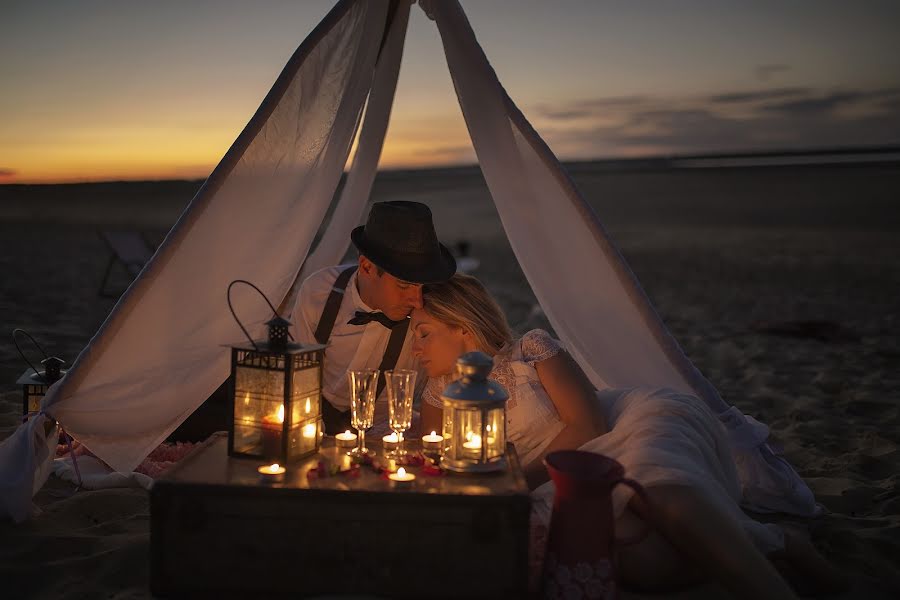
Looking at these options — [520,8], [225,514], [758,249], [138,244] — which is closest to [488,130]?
[225,514]

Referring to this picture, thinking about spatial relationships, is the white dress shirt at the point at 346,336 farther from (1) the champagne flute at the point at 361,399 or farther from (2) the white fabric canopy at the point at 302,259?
(1) the champagne flute at the point at 361,399

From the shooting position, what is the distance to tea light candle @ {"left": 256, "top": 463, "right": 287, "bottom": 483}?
221 centimetres

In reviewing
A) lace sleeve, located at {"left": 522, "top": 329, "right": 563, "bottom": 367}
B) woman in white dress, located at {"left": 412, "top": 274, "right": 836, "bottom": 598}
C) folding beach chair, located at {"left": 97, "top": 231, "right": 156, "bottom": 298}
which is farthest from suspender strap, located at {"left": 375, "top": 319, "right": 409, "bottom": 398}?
folding beach chair, located at {"left": 97, "top": 231, "right": 156, "bottom": 298}

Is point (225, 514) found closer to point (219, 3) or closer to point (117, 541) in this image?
point (117, 541)

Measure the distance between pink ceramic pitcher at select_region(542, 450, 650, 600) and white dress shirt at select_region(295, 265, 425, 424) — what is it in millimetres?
1494

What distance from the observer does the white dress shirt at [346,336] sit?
3508 millimetres

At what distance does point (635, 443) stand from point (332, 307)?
1.65 meters

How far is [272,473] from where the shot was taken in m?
2.27

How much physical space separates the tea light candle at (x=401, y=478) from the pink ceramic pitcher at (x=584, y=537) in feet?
1.45

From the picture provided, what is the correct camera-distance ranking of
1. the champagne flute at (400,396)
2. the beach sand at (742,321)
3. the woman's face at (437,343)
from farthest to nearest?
the woman's face at (437,343) < the beach sand at (742,321) < the champagne flute at (400,396)

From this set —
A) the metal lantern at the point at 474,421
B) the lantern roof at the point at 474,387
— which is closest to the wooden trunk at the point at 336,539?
the metal lantern at the point at 474,421

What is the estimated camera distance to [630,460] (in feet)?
7.86

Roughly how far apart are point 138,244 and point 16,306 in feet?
7.56

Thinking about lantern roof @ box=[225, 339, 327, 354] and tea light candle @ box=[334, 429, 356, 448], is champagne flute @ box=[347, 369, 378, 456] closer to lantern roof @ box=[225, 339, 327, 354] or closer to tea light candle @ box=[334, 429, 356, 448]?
tea light candle @ box=[334, 429, 356, 448]
